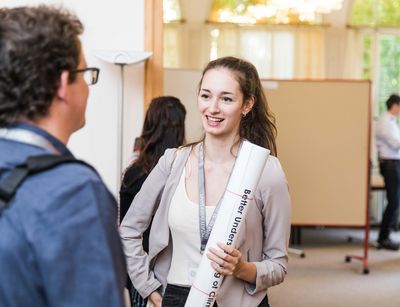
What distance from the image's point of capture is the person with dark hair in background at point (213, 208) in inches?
67.9

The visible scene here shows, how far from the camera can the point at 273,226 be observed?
175 cm

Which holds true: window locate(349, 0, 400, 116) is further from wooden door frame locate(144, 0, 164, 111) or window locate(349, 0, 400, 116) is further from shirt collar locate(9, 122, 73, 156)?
shirt collar locate(9, 122, 73, 156)

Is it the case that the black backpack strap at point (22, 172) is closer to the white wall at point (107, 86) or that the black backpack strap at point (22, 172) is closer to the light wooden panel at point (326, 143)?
the white wall at point (107, 86)

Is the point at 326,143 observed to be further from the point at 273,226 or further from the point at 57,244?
the point at 57,244

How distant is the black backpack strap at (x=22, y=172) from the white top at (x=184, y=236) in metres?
0.85

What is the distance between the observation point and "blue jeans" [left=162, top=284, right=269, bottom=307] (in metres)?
1.74

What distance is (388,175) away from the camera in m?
7.10

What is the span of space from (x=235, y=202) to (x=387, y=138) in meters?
5.86

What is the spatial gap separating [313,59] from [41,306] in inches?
356

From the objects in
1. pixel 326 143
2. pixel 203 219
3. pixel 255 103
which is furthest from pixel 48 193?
pixel 326 143

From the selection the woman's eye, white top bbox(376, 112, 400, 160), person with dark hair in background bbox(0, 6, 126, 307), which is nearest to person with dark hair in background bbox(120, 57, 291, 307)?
the woman's eye

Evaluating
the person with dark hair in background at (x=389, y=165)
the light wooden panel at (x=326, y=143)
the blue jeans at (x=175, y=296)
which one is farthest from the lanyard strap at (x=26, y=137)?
the person with dark hair in background at (x=389, y=165)

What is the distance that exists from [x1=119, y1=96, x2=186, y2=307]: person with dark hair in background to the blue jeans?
100cm

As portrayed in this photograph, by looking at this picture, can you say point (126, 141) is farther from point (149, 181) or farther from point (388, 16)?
point (388, 16)
